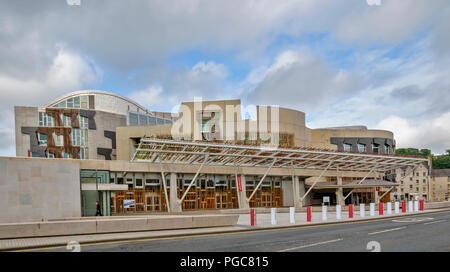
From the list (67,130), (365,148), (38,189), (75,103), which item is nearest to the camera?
(38,189)

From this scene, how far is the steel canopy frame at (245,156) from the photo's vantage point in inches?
1237

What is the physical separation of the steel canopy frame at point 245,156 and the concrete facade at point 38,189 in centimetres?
593

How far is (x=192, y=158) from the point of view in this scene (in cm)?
3697

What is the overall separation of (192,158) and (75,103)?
140 ft

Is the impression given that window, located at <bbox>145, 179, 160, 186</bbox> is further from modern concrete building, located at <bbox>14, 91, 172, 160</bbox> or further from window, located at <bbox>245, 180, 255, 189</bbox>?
modern concrete building, located at <bbox>14, 91, 172, 160</bbox>

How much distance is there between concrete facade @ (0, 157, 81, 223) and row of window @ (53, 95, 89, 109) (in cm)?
4333

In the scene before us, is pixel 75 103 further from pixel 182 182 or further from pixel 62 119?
pixel 182 182

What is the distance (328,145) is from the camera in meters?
67.2

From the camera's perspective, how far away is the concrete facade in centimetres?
2586

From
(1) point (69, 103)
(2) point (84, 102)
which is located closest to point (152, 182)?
(2) point (84, 102)

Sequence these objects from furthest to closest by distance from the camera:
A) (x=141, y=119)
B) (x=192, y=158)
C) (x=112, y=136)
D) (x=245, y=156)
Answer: (x=141, y=119) < (x=112, y=136) < (x=192, y=158) < (x=245, y=156)

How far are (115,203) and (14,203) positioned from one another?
14504mm
